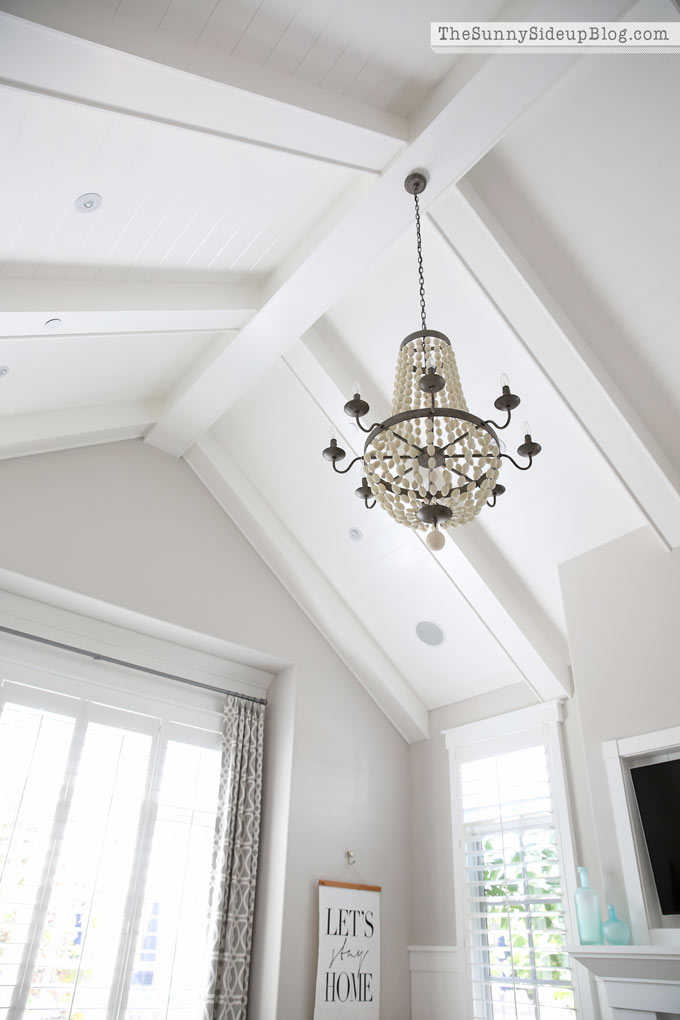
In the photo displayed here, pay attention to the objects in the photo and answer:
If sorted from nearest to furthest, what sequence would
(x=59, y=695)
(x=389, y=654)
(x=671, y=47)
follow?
(x=671, y=47)
(x=59, y=695)
(x=389, y=654)

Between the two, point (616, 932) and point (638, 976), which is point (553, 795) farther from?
point (638, 976)

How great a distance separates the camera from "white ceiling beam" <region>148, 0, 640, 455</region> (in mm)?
2697

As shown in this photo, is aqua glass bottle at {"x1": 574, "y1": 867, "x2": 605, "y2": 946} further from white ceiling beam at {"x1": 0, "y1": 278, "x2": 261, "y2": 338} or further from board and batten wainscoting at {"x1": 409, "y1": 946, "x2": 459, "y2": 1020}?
white ceiling beam at {"x1": 0, "y1": 278, "x2": 261, "y2": 338}

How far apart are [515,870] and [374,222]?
3.80 meters

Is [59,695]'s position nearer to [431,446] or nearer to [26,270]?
[26,270]

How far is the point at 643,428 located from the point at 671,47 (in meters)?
1.60

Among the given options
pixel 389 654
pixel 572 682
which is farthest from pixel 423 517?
pixel 389 654

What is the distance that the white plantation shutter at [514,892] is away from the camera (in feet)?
13.3

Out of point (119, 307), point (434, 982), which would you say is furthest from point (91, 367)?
point (434, 982)

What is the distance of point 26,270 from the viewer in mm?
3070

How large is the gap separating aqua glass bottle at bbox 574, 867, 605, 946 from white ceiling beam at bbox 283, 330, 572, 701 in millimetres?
1225

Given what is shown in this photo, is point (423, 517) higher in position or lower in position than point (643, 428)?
lower

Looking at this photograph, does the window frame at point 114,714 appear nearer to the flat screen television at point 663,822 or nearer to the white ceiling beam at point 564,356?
the flat screen television at point 663,822

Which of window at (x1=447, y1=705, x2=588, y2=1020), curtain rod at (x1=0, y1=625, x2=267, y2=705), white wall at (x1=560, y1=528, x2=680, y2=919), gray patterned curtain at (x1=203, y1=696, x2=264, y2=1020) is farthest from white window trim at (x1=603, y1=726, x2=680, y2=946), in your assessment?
curtain rod at (x1=0, y1=625, x2=267, y2=705)
